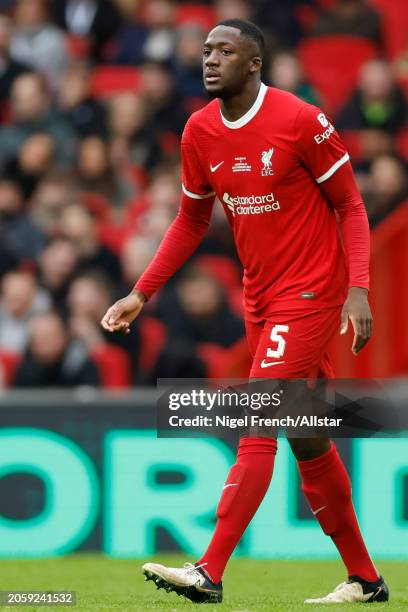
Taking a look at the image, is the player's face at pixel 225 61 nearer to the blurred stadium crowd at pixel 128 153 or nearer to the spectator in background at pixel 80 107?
the blurred stadium crowd at pixel 128 153

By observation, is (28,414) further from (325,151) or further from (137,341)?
(325,151)

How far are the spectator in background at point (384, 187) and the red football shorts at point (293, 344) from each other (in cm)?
423

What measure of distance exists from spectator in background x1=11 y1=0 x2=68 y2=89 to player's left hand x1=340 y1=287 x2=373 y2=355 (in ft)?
26.3

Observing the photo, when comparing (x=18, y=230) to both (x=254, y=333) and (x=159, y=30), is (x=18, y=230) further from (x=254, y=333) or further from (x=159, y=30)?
(x=254, y=333)

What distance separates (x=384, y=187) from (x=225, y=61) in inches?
202

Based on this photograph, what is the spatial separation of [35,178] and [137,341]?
2.46 metres

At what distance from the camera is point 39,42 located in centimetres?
1308

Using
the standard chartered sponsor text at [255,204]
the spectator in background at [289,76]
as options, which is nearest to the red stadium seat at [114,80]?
the spectator in background at [289,76]

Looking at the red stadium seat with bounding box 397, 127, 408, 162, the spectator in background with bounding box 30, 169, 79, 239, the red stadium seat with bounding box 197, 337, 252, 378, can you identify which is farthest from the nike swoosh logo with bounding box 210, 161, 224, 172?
the red stadium seat with bounding box 397, 127, 408, 162

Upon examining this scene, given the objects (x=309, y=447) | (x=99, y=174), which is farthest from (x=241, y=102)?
(x=99, y=174)

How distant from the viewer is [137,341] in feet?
32.1

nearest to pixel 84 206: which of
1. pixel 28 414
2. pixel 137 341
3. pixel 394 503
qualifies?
pixel 137 341

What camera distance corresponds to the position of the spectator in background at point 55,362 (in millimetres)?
9320

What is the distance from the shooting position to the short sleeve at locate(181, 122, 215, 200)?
18.3ft
